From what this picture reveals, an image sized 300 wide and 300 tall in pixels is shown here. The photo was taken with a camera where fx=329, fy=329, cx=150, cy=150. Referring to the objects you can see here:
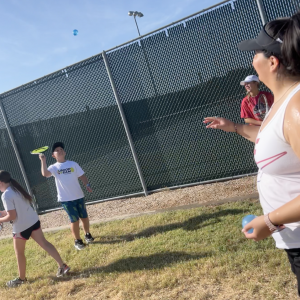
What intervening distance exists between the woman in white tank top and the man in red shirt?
11.9ft

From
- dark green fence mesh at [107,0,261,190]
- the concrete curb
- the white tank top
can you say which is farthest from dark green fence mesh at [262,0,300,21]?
the white tank top

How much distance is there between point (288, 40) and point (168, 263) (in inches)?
124

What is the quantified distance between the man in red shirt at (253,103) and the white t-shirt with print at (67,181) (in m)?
2.93

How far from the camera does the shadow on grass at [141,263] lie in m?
3.99

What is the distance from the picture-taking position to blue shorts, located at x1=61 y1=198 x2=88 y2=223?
527cm

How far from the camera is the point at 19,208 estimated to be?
4.35 metres

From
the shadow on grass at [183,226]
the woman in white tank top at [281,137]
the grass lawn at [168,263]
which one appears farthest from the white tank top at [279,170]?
the shadow on grass at [183,226]

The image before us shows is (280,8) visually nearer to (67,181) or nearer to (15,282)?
(67,181)

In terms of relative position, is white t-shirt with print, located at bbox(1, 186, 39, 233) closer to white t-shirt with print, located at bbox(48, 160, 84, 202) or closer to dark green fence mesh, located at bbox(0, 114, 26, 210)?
white t-shirt with print, located at bbox(48, 160, 84, 202)

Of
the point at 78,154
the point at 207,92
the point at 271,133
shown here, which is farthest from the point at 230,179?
the point at 271,133

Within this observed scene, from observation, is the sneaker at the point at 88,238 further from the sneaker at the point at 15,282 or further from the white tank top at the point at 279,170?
the white tank top at the point at 279,170

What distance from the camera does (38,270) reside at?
15.4 feet

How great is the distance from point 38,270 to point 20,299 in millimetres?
737

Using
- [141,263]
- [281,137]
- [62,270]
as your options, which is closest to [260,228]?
[281,137]
